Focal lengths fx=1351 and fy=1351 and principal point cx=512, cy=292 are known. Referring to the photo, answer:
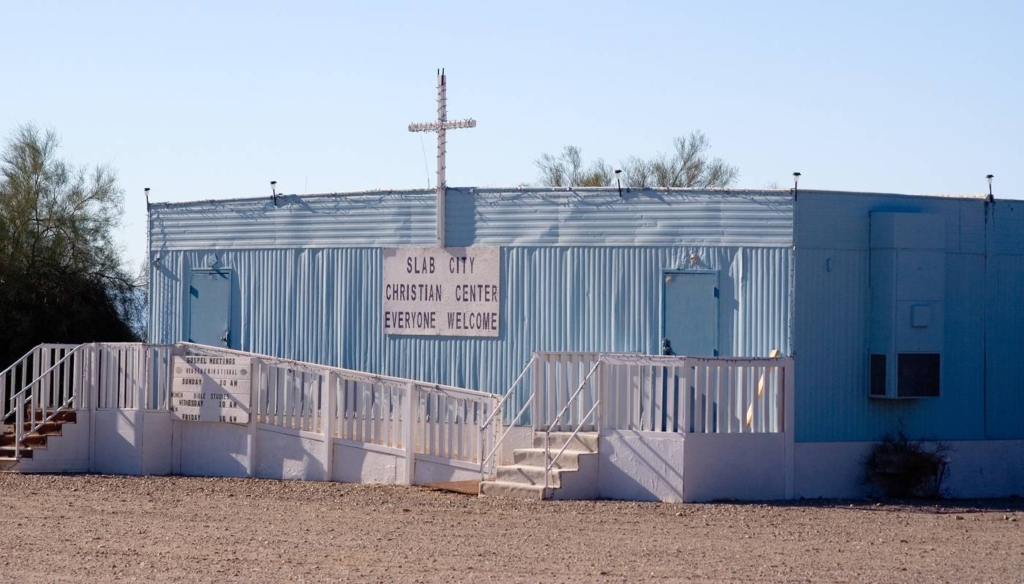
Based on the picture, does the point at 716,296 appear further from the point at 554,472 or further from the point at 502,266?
the point at 554,472

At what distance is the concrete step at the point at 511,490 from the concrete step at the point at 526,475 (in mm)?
107

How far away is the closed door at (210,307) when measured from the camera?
20.6m

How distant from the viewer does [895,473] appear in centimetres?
1645

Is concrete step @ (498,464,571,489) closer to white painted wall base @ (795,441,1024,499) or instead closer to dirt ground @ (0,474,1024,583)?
dirt ground @ (0,474,1024,583)

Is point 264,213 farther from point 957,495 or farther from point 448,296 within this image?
point 957,495

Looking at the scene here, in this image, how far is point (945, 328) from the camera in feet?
57.2

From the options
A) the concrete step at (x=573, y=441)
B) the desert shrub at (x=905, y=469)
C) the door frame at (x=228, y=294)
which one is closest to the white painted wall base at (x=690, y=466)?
the concrete step at (x=573, y=441)

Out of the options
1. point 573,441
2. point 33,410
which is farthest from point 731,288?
point 33,410

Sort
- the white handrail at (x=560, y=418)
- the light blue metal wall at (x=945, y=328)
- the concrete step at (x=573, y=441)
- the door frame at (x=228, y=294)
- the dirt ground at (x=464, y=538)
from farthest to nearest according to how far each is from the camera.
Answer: the door frame at (x=228, y=294) → the light blue metal wall at (x=945, y=328) → the concrete step at (x=573, y=441) → the white handrail at (x=560, y=418) → the dirt ground at (x=464, y=538)

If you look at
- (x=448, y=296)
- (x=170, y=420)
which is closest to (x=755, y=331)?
(x=448, y=296)

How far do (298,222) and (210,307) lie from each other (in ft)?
6.88

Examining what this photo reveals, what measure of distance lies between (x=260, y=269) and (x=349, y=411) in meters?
3.70

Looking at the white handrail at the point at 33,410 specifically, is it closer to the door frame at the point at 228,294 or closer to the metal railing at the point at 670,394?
the door frame at the point at 228,294

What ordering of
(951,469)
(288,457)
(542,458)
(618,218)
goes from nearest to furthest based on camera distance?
1. (542,458)
2. (951,469)
3. (618,218)
4. (288,457)
